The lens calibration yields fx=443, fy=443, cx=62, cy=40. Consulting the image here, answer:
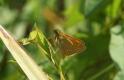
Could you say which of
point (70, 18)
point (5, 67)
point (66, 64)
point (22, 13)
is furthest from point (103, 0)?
point (22, 13)

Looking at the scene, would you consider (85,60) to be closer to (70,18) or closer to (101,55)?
(101,55)

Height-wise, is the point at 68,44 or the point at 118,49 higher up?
the point at 68,44

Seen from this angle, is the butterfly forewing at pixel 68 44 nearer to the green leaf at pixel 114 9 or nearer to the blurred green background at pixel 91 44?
the blurred green background at pixel 91 44

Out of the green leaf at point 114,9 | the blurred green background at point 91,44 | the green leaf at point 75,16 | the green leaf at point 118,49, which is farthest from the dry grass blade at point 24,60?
the green leaf at point 75,16

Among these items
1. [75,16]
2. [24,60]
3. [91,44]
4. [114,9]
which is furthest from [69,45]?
[75,16]

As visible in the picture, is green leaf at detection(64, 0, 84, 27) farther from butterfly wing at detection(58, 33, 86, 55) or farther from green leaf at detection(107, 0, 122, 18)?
butterfly wing at detection(58, 33, 86, 55)

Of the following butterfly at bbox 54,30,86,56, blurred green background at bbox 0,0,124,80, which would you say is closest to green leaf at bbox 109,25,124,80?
blurred green background at bbox 0,0,124,80

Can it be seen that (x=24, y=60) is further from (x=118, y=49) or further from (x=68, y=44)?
(x=118, y=49)
